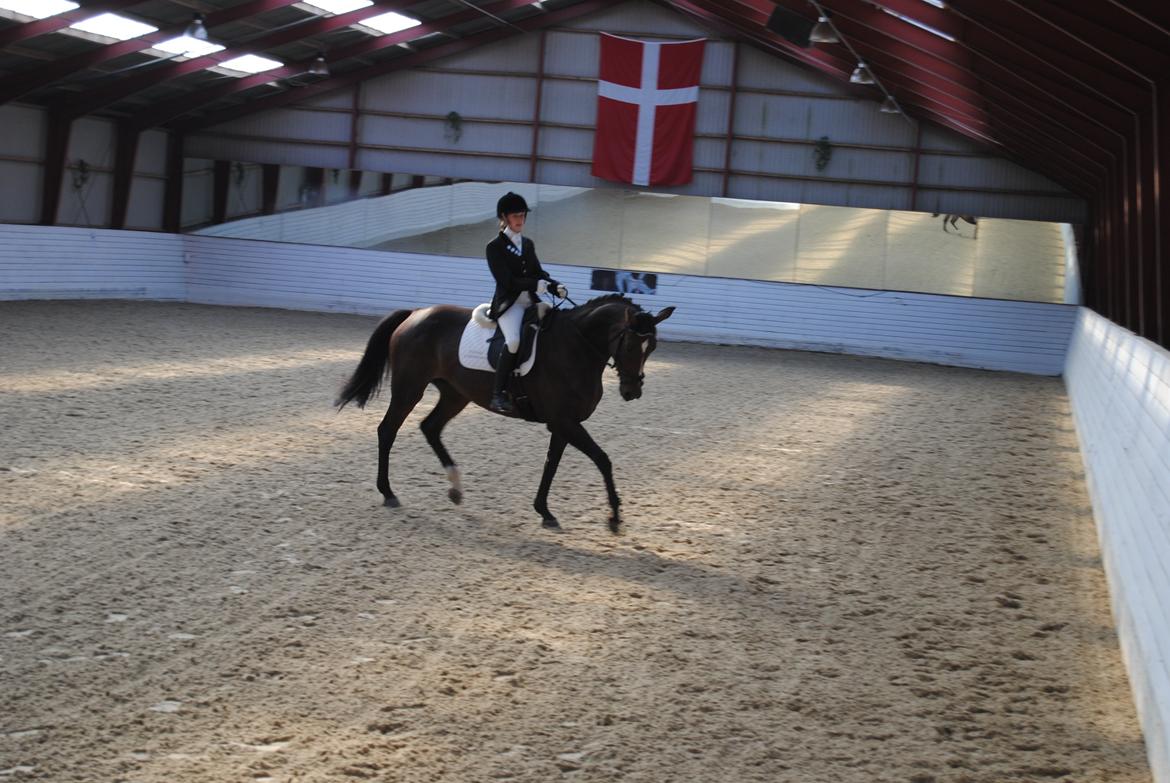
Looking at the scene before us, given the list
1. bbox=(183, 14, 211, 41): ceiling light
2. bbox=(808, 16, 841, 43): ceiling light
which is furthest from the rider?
bbox=(183, 14, 211, 41): ceiling light

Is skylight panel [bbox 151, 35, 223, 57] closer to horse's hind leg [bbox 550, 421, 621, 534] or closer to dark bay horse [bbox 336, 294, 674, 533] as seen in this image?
dark bay horse [bbox 336, 294, 674, 533]

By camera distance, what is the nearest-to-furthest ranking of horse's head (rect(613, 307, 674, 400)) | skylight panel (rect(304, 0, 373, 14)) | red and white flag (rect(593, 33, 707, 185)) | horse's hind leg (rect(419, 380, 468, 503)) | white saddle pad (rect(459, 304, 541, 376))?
horse's head (rect(613, 307, 674, 400))
white saddle pad (rect(459, 304, 541, 376))
horse's hind leg (rect(419, 380, 468, 503))
skylight panel (rect(304, 0, 373, 14))
red and white flag (rect(593, 33, 707, 185))

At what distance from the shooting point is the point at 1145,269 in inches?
379

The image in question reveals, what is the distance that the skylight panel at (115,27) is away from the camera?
17156 millimetres

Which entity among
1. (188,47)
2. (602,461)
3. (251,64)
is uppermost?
(251,64)

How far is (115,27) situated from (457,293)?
7387 mm

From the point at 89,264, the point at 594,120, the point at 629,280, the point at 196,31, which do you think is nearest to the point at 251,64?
the point at 89,264

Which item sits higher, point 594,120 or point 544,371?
point 594,120

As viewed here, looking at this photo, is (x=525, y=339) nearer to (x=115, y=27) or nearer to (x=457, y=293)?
(x=115, y=27)

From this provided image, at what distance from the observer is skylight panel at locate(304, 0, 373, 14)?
61.2 ft

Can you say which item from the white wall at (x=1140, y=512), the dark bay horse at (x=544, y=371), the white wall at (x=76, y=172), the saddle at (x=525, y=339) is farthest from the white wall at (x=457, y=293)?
the saddle at (x=525, y=339)

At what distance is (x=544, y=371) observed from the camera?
22.3 feet

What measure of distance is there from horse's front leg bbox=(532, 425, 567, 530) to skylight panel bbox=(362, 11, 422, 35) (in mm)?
14879

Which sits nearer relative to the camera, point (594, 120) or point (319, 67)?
point (319, 67)
